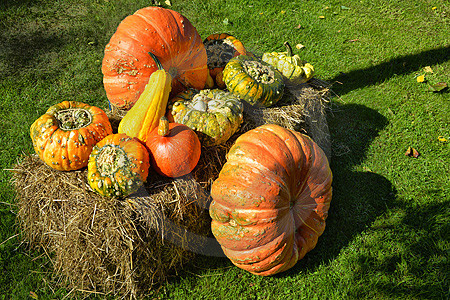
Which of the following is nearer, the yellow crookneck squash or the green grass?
the yellow crookneck squash

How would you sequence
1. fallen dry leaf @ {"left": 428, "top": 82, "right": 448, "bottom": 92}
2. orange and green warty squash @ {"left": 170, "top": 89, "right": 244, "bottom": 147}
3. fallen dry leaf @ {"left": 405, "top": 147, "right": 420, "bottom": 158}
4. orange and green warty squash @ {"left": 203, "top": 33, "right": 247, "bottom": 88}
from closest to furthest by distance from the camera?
1. orange and green warty squash @ {"left": 170, "top": 89, "right": 244, "bottom": 147}
2. orange and green warty squash @ {"left": 203, "top": 33, "right": 247, "bottom": 88}
3. fallen dry leaf @ {"left": 405, "top": 147, "right": 420, "bottom": 158}
4. fallen dry leaf @ {"left": 428, "top": 82, "right": 448, "bottom": 92}

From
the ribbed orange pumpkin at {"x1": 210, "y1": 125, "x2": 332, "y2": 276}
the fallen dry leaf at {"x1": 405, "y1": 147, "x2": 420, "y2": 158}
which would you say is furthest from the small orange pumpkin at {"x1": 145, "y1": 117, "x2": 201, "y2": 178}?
the fallen dry leaf at {"x1": 405, "y1": 147, "x2": 420, "y2": 158}

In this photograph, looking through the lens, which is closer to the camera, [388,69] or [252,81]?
[252,81]

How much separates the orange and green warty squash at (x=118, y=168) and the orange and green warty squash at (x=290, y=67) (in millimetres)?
2231

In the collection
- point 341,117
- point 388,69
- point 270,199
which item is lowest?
point 341,117

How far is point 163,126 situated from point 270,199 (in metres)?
1.16

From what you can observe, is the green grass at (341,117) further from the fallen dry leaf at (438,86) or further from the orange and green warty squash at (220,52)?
the orange and green warty squash at (220,52)

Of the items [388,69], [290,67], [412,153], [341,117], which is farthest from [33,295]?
[388,69]

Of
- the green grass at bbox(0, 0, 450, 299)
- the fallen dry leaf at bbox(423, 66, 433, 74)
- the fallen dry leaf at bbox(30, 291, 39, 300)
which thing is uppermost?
the fallen dry leaf at bbox(423, 66, 433, 74)

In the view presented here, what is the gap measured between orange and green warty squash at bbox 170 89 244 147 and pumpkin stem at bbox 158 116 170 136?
41cm

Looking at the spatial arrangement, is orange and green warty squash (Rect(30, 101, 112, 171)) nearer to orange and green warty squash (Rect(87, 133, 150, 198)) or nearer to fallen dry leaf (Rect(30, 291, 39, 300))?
orange and green warty squash (Rect(87, 133, 150, 198))

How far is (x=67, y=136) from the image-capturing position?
2.95 m

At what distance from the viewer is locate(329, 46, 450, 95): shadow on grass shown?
18.1 ft

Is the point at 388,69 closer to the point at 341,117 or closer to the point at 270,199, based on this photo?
the point at 341,117
